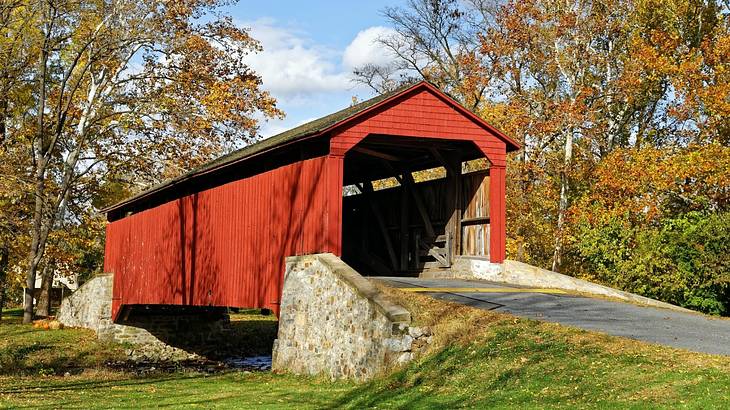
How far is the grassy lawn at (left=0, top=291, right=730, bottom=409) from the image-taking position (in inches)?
360

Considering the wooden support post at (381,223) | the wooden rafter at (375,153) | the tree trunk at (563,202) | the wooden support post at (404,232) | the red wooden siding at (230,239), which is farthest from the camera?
the tree trunk at (563,202)

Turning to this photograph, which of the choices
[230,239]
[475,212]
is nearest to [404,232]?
[475,212]

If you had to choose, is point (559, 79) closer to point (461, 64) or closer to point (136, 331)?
point (461, 64)

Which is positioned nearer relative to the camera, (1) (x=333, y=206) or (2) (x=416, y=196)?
(1) (x=333, y=206)

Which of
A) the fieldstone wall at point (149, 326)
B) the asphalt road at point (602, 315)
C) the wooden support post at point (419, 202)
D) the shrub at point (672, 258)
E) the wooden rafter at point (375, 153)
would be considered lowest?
the fieldstone wall at point (149, 326)

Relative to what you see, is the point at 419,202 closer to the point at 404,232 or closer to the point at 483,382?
the point at 404,232

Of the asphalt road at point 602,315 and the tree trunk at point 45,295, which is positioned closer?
the asphalt road at point 602,315

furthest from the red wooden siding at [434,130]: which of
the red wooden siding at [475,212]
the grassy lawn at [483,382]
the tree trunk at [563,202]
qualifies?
the tree trunk at [563,202]

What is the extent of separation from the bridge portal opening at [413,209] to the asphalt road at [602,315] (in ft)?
7.35

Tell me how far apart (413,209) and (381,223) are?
1.33m

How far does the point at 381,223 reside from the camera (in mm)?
21672

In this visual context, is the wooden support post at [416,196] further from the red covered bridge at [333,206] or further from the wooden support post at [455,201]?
the wooden support post at [455,201]

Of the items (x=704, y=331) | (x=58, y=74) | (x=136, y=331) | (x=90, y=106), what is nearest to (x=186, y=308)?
(x=136, y=331)

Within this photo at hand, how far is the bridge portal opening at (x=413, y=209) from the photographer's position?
18.5m
